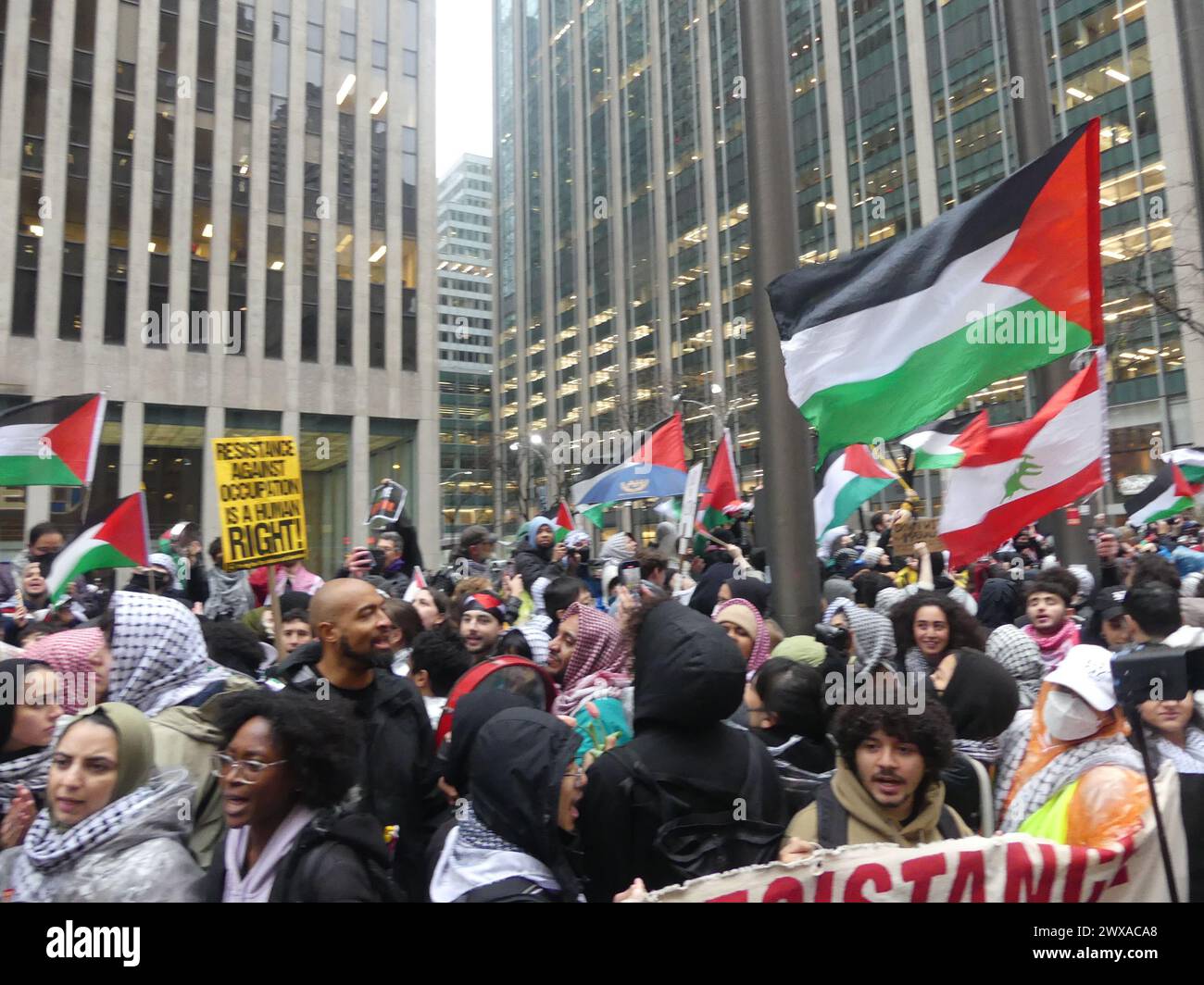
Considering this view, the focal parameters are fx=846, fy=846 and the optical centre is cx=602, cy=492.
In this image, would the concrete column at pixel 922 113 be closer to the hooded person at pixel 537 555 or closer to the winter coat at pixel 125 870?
the hooded person at pixel 537 555

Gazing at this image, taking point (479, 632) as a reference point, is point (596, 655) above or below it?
below

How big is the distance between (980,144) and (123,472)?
134 feet

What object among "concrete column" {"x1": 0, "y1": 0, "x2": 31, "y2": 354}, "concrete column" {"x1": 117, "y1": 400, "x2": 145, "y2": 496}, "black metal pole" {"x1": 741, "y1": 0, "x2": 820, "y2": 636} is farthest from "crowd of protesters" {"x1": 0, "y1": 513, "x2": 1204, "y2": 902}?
"concrete column" {"x1": 0, "y1": 0, "x2": 31, "y2": 354}

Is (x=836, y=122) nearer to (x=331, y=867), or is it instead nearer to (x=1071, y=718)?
(x=1071, y=718)

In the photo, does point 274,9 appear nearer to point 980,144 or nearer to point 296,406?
point 296,406

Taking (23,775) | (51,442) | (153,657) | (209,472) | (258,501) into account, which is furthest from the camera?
(209,472)

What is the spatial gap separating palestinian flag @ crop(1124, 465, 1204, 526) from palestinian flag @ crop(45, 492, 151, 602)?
1177 centimetres

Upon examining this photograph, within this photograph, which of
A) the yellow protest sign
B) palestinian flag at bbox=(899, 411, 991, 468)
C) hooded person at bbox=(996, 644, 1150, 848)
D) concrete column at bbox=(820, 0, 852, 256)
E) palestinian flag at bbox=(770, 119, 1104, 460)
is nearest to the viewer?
hooded person at bbox=(996, 644, 1150, 848)

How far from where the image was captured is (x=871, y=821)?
269 cm

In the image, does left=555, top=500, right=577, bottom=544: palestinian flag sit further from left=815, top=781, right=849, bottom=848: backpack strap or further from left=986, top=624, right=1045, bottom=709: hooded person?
left=815, top=781, right=849, bottom=848: backpack strap

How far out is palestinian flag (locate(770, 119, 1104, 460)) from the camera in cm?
451

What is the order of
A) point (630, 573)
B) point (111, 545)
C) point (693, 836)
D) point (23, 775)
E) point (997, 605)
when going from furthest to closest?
1. point (630, 573)
2. point (997, 605)
3. point (111, 545)
4. point (23, 775)
5. point (693, 836)

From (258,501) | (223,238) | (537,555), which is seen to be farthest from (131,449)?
(258,501)

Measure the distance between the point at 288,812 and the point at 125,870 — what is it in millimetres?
466
